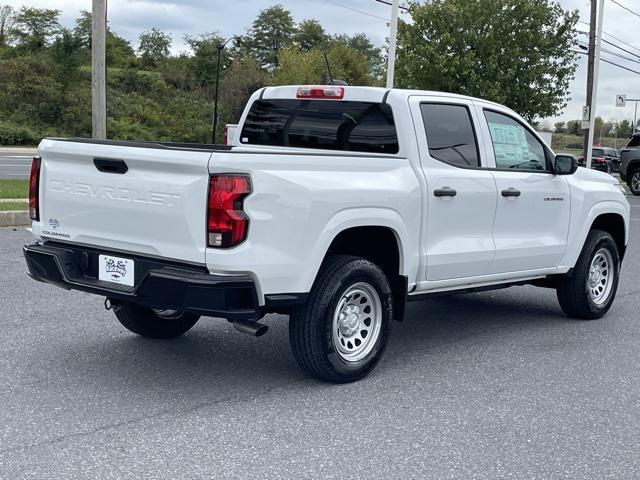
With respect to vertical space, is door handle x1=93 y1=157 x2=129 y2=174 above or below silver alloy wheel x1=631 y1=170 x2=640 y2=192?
above

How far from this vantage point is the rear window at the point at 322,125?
5852mm

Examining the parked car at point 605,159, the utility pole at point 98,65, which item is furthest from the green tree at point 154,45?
the utility pole at point 98,65

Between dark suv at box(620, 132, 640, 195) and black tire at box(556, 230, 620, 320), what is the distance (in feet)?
67.9

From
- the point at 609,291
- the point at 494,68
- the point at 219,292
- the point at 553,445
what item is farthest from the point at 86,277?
the point at 494,68

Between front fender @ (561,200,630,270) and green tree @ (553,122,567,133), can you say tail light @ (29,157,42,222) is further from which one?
green tree @ (553,122,567,133)

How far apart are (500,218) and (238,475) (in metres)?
3.33

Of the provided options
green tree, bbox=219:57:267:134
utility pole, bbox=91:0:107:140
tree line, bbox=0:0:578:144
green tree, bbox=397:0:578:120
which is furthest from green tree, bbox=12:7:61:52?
utility pole, bbox=91:0:107:140

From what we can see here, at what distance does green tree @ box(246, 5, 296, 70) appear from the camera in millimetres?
105500

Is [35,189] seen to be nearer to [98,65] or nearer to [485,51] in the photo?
[98,65]

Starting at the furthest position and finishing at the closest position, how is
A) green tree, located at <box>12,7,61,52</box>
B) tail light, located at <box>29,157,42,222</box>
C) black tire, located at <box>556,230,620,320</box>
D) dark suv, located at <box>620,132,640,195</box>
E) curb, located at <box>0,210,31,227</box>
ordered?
green tree, located at <box>12,7,61,52</box>, dark suv, located at <box>620,132,640,195</box>, curb, located at <box>0,210,31,227</box>, black tire, located at <box>556,230,620,320</box>, tail light, located at <box>29,157,42,222</box>

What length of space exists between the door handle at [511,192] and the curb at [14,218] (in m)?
7.72

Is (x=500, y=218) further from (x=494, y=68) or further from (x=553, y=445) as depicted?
(x=494, y=68)

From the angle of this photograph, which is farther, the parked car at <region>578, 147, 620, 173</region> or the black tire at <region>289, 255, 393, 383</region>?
the parked car at <region>578, 147, 620, 173</region>

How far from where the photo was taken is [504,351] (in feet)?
20.6
